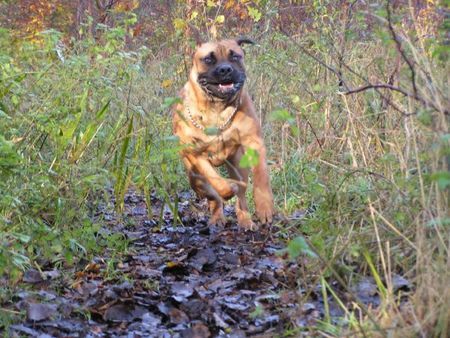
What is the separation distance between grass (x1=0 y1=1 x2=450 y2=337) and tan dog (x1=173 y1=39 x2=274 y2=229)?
34cm

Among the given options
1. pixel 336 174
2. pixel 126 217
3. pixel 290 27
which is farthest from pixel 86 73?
pixel 290 27

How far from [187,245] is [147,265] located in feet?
2.39

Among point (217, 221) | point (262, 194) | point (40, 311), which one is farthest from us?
point (217, 221)

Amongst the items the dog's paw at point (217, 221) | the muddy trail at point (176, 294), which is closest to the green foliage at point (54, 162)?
the muddy trail at point (176, 294)

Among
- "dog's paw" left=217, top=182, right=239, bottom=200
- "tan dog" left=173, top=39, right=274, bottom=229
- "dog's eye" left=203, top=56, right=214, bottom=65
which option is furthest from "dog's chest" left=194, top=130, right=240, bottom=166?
"dog's eye" left=203, top=56, right=214, bottom=65

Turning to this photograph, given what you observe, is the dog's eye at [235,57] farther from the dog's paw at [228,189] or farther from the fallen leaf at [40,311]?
the fallen leaf at [40,311]

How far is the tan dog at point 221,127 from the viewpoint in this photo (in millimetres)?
6273

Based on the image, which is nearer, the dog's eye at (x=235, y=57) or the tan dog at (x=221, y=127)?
the tan dog at (x=221, y=127)

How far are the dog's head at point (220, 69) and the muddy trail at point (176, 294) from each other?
4.08 feet

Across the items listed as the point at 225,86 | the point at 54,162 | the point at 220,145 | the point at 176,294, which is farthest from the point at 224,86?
the point at 176,294

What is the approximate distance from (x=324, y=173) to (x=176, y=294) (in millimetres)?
1972

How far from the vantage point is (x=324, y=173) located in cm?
595

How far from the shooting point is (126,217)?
628cm

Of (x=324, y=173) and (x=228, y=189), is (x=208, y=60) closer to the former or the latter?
(x=228, y=189)
